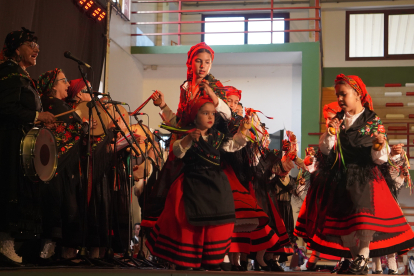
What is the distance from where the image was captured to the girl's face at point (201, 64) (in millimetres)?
3686

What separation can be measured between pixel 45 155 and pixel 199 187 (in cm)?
100

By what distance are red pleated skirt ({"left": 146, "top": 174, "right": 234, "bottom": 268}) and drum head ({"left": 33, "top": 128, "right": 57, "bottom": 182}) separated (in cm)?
81

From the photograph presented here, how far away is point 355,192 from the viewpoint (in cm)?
328

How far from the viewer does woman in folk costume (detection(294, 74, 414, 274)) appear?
10.6 feet

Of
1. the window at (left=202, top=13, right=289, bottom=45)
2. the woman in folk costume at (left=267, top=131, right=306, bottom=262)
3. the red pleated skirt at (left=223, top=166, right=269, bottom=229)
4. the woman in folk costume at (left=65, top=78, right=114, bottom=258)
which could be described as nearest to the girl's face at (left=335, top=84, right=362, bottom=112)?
the woman in folk costume at (left=267, top=131, right=306, bottom=262)

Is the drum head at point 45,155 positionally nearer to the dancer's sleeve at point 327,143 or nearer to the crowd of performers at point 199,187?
the crowd of performers at point 199,187

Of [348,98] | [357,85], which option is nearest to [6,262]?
[348,98]

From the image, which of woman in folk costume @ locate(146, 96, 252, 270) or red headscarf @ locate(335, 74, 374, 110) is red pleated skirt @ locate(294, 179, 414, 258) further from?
→ woman in folk costume @ locate(146, 96, 252, 270)

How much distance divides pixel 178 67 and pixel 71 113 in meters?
7.05

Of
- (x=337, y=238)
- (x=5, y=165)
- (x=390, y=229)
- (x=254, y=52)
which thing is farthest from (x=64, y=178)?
(x=254, y=52)

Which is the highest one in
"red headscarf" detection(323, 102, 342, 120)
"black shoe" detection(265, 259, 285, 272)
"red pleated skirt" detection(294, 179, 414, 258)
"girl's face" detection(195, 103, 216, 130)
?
"red headscarf" detection(323, 102, 342, 120)

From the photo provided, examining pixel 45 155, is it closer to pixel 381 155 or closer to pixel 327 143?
pixel 327 143

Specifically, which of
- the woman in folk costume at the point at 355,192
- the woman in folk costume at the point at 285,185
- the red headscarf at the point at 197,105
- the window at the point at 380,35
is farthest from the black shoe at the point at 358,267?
the window at the point at 380,35

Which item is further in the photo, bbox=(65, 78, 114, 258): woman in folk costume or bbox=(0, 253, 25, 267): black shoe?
bbox=(65, 78, 114, 258): woman in folk costume
